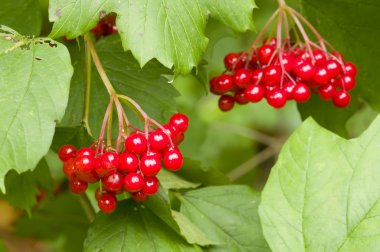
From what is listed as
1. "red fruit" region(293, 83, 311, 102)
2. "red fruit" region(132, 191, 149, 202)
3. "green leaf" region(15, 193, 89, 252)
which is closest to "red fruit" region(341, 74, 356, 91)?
"red fruit" region(293, 83, 311, 102)

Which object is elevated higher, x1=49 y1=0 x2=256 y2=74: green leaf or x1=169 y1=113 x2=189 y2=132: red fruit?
x1=49 y1=0 x2=256 y2=74: green leaf

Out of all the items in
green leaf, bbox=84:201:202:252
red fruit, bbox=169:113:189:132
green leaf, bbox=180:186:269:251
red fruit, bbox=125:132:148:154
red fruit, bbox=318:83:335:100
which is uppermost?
red fruit, bbox=318:83:335:100

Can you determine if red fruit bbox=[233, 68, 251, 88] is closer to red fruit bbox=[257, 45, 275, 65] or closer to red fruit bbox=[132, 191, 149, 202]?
red fruit bbox=[257, 45, 275, 65]

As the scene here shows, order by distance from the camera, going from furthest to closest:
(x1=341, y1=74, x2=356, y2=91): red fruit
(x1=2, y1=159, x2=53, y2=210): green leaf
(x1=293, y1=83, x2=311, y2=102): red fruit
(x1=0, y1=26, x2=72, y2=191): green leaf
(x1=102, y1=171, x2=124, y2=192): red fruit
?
(x1=2, y1=159, x2=53, y2=210): green leaf
(x1=341, y1=74, x2=356, y2=91): red fruit
(x1=293, y1=83, x2=311, y2=102): red fruit
(x1=102, y1=171, x2=124, y2=192): red fruit
(x1=0, y1=26, x2=72, y2=191): green leaf

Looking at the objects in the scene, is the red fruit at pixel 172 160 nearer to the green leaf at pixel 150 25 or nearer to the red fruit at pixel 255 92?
the green leaf at pixel 150 25

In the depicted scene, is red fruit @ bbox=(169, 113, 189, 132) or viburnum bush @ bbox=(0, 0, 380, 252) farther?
red fruit @ bbox=(169, 113, 189, 132)

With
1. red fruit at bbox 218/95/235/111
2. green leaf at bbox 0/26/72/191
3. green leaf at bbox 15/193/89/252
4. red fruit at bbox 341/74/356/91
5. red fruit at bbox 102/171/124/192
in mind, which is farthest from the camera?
green leaf at bbox 15/193/89/252

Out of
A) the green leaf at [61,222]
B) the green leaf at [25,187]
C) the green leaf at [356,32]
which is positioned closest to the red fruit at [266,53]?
the green leaf at [356,32]

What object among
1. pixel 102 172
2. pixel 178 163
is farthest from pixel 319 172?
pixel 102 172
